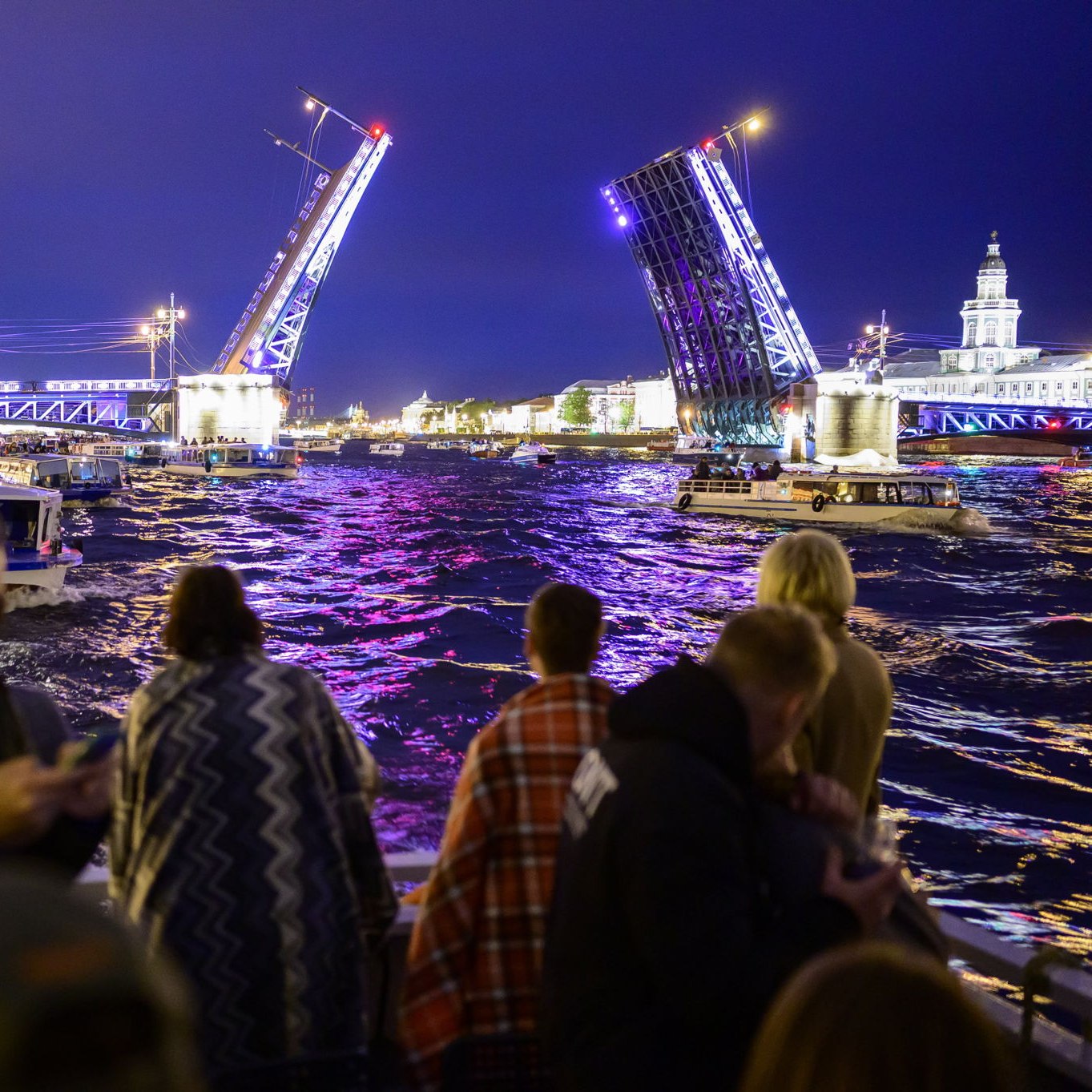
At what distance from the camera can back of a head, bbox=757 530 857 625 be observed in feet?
9.12

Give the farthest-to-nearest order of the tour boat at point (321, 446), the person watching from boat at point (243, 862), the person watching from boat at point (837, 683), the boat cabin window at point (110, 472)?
the tour boat at point (321, 446), the boat cabin window at point (110, 472), the person watching from boat at point (837, 683), the person watching from boat at point (243, 862)

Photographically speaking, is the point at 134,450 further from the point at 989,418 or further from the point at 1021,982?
the point at 1021,982

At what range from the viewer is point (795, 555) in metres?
2.82

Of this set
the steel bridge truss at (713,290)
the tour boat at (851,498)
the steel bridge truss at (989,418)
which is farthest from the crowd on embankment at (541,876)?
the steel bridge truss at (989,418)

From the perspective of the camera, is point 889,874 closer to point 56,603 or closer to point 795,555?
point 795,555

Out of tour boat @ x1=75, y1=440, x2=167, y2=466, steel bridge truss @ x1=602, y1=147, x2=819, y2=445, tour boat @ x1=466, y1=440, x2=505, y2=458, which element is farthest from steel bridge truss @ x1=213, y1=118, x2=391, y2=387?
tour boat @ x1=466, y1=440, x2=505, y2=458

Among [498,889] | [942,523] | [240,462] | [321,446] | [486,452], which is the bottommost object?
[942,523]

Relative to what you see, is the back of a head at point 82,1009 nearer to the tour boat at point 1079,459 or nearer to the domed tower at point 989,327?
the tour boat at point 1079,459

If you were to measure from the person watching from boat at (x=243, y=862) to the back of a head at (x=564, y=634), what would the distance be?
0.48m

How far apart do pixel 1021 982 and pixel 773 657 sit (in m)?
1.48

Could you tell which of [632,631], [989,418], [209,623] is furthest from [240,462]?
[989,418]

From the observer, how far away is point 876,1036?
943mm

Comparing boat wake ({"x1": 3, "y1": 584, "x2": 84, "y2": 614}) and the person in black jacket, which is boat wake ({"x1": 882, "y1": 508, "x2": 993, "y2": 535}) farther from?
the person in black jacket

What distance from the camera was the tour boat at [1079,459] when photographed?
71.1m
